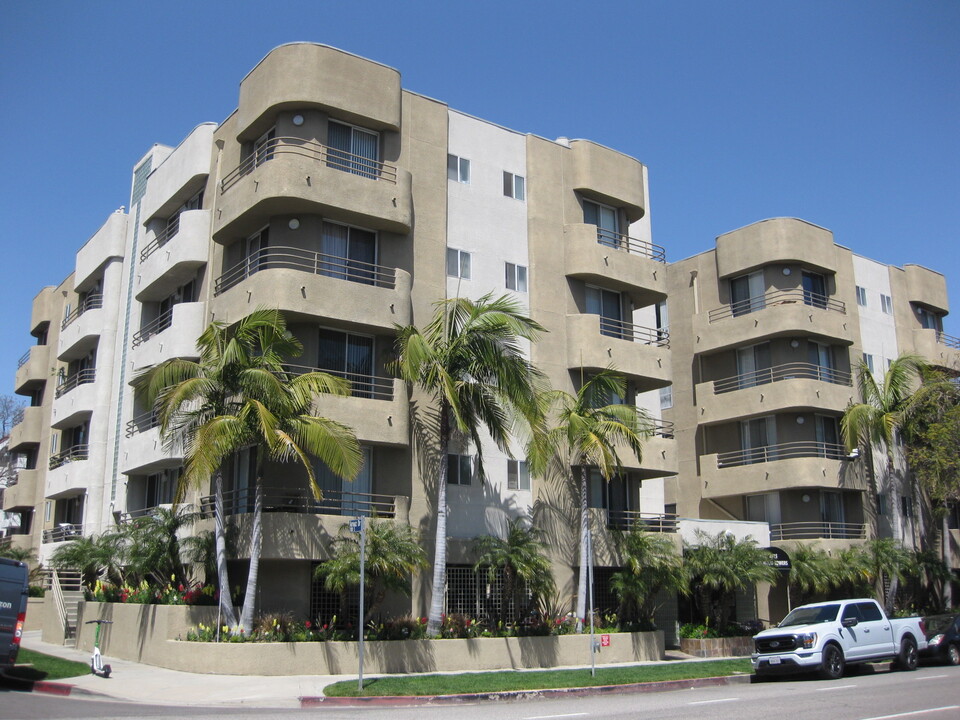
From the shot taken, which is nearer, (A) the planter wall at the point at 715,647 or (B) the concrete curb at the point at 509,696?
(B) the concrete curb at the point at 509,696

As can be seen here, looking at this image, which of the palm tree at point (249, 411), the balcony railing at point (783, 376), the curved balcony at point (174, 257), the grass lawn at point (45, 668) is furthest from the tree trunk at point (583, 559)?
the balcony railing at point (783, 376)

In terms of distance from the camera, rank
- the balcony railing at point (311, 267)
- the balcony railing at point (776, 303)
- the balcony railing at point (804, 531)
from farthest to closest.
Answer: the balcony railing at point (776, 303)
the balcony railing at point (804, 531)
the balcony railing at point (311, 267)

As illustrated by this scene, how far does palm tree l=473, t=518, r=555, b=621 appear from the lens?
25641mm

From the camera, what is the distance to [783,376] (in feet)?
130

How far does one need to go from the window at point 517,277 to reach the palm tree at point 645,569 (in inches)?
332

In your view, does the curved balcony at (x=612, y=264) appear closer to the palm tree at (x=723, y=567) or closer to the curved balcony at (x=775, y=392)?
the curved balcony at (x=775, y=392)

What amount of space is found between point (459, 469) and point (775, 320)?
17382 mm

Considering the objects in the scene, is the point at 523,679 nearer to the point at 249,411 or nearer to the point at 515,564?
the point at 515,564

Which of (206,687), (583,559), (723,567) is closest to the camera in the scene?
(206,687)

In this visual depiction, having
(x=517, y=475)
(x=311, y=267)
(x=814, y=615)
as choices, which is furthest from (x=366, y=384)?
(x=814, y=615)

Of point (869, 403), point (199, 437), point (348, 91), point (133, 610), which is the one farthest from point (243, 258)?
point (869, 403)

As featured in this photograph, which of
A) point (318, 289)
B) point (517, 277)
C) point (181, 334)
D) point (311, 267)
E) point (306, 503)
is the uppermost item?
point (517, 277)

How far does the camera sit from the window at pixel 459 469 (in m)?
27.9

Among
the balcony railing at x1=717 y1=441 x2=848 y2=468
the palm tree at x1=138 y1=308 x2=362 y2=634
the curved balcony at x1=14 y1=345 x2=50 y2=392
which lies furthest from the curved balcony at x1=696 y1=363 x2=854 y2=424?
the curved balcony at x1=14 y1=345 x2=50 y2=392
